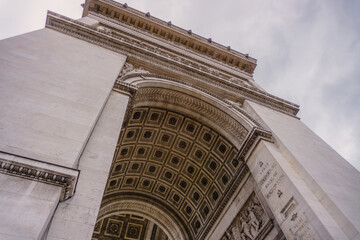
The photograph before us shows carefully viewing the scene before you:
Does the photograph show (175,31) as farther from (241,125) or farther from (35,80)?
(35,80)

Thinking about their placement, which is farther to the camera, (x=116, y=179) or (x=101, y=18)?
(x=101, y=18)

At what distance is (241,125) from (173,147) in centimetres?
369

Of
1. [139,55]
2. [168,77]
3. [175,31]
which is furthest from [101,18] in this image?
[168,77]

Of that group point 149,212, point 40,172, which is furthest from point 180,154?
point 40,172

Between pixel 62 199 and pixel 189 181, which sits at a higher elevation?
pixel 189 181

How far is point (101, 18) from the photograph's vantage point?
17.3 meters

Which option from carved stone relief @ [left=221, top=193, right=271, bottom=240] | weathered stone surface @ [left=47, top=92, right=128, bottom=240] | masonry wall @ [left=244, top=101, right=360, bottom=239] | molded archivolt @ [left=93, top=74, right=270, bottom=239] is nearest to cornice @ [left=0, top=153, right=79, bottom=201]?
weathered stone surface @ [left=47, top=92, right=128, bottom=240]

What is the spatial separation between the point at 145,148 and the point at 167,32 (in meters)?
9.79

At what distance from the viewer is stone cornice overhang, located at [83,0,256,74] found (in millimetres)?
18625

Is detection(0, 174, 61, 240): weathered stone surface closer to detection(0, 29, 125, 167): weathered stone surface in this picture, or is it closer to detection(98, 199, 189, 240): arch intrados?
detection(0, 29, 125, 167): weathered stone surface

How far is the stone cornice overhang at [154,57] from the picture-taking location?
38.3 feet

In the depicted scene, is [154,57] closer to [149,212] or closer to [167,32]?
[167,32]

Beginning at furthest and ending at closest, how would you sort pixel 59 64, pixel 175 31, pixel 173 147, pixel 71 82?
pixel 175 31, pixel 173 147, pixel 59 64, pixel 71 82

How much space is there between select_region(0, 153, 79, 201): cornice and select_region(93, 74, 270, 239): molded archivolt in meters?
6.10
